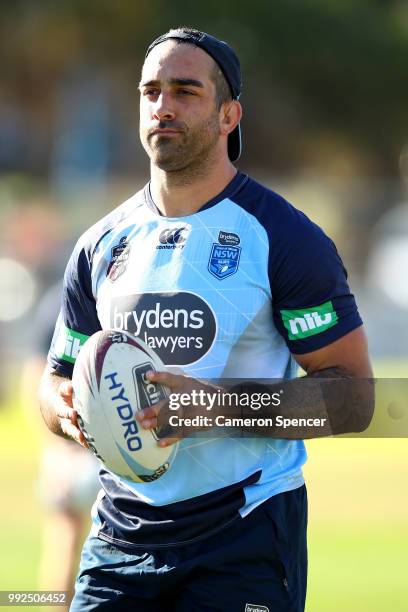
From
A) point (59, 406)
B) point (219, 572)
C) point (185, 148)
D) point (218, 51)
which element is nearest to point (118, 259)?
point (185, 148)

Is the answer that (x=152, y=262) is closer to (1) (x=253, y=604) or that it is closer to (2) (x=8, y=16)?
(1) (x=253, y=604)

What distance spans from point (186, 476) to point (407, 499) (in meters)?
7.84

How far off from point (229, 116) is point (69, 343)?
3.35ft

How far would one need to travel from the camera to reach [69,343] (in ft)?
15.7

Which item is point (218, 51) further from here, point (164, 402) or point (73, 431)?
point (73, 431)

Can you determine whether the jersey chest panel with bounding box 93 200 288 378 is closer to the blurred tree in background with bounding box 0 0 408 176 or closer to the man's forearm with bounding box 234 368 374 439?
the man's forearm with bounding box 234 368 374 439

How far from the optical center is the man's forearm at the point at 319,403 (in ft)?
14.1

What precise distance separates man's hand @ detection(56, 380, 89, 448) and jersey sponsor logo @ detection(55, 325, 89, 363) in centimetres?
19

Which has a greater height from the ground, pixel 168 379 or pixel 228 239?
pixel 228 239

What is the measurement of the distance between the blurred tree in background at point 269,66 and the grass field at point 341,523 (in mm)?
25005

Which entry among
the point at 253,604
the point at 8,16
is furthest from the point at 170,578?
the point at 8,16

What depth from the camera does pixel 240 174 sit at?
4691 millimetres

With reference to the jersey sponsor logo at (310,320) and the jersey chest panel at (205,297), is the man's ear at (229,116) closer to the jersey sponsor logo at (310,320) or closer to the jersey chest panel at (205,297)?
the jersey chest panel at (205,297)

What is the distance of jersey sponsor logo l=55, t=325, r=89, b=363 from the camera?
15.6ft
